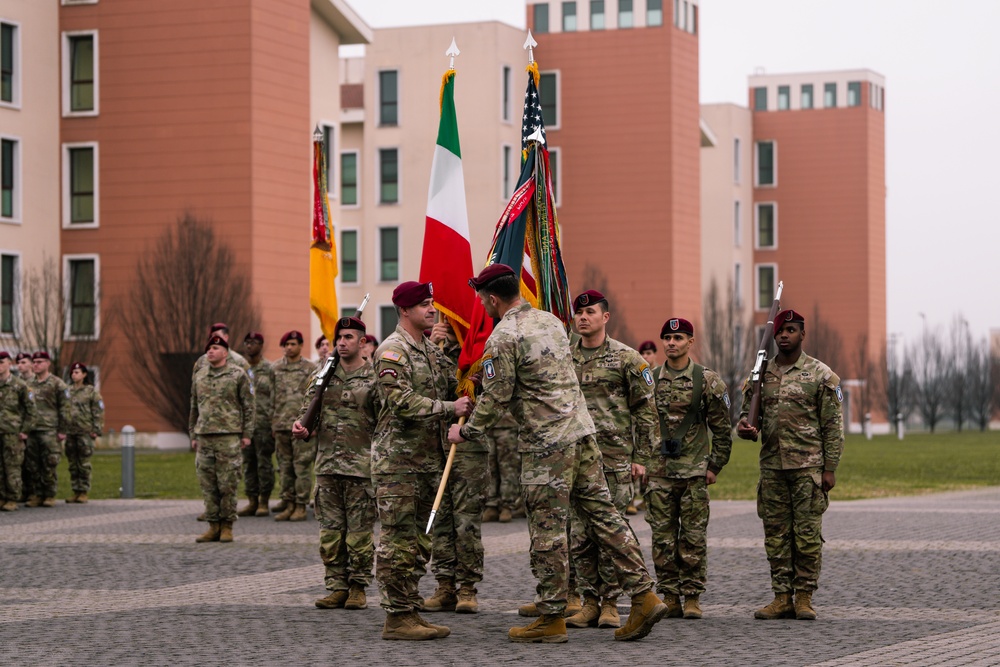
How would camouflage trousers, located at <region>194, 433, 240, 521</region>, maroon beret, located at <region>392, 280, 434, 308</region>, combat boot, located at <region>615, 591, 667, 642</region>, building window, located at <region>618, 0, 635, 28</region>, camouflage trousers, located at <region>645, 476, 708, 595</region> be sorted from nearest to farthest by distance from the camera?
combat boot, located at <region>615, 591, 667, 642</region> < maroon beret, located at <region>392, 280, 434, 308</region> < camouflage trousers, located at <region>645, 476, 708, 595</region> < camouflage trousers, located at <region>194, 433, 240, 521</region> < building window, located at <region>618, 0, 635, 28</region>

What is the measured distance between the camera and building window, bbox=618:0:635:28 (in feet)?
237

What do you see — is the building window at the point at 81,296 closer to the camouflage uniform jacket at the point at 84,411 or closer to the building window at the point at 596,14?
the camouflage uniform jacket at the point at 84,411

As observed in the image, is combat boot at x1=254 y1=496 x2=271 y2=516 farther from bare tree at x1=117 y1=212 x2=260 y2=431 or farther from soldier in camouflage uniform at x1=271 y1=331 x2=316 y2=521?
bare tree at x1=117 y1=212 x2=260 y2=431

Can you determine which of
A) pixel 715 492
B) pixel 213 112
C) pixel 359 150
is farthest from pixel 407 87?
pixel 715 492

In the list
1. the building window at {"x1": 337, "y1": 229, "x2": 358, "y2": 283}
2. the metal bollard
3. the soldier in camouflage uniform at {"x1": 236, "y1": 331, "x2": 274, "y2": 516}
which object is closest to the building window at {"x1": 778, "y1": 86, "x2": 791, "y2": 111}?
the building window at {"x1": 337, "y1": 229, "x2": 358, "y2": 283}

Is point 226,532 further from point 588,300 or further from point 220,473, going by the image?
point 588,300

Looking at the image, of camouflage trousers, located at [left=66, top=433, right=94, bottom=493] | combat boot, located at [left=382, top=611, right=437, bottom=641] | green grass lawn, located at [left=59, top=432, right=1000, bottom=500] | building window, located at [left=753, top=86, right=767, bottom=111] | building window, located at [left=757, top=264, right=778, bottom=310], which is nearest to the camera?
combat boot, located at [left=382, top=611, right=437, bottom=641]

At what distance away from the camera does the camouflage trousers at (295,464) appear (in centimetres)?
1972

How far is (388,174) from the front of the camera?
7012cm

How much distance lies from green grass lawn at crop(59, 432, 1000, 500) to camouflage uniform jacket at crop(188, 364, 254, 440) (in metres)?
8.32

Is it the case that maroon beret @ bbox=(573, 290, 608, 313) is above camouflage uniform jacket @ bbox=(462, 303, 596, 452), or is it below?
above

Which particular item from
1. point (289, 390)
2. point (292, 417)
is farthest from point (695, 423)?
point (289, 390)

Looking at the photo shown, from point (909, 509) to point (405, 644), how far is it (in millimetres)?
14121

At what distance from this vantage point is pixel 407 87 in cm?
6906
